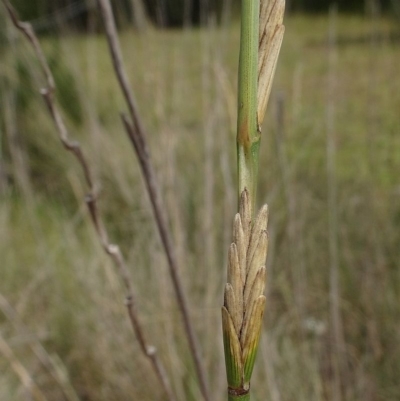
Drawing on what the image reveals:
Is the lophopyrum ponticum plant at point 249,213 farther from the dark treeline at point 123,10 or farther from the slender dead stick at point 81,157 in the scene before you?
the dark treeline at point 123,10

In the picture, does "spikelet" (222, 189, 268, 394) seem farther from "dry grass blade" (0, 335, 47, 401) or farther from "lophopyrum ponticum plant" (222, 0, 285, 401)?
"dry grass blade" (0, 335, 47, 401)

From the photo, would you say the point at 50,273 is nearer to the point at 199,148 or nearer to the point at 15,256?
the point at 15,256

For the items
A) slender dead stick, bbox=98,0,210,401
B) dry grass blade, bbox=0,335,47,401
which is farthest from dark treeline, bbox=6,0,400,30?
slender dead stick, bbox=98,0,210,401

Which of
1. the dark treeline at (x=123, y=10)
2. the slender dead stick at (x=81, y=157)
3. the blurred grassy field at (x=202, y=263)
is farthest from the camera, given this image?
the dark treeline at (x=123, y=10)

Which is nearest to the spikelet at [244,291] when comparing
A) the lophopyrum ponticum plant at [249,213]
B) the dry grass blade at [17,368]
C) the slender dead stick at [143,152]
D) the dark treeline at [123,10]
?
the lophopyrum ponticum plant at [249,213]

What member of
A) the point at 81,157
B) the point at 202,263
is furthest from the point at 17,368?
the point at 202,263

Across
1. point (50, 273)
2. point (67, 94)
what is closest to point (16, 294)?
point (50, 273)
